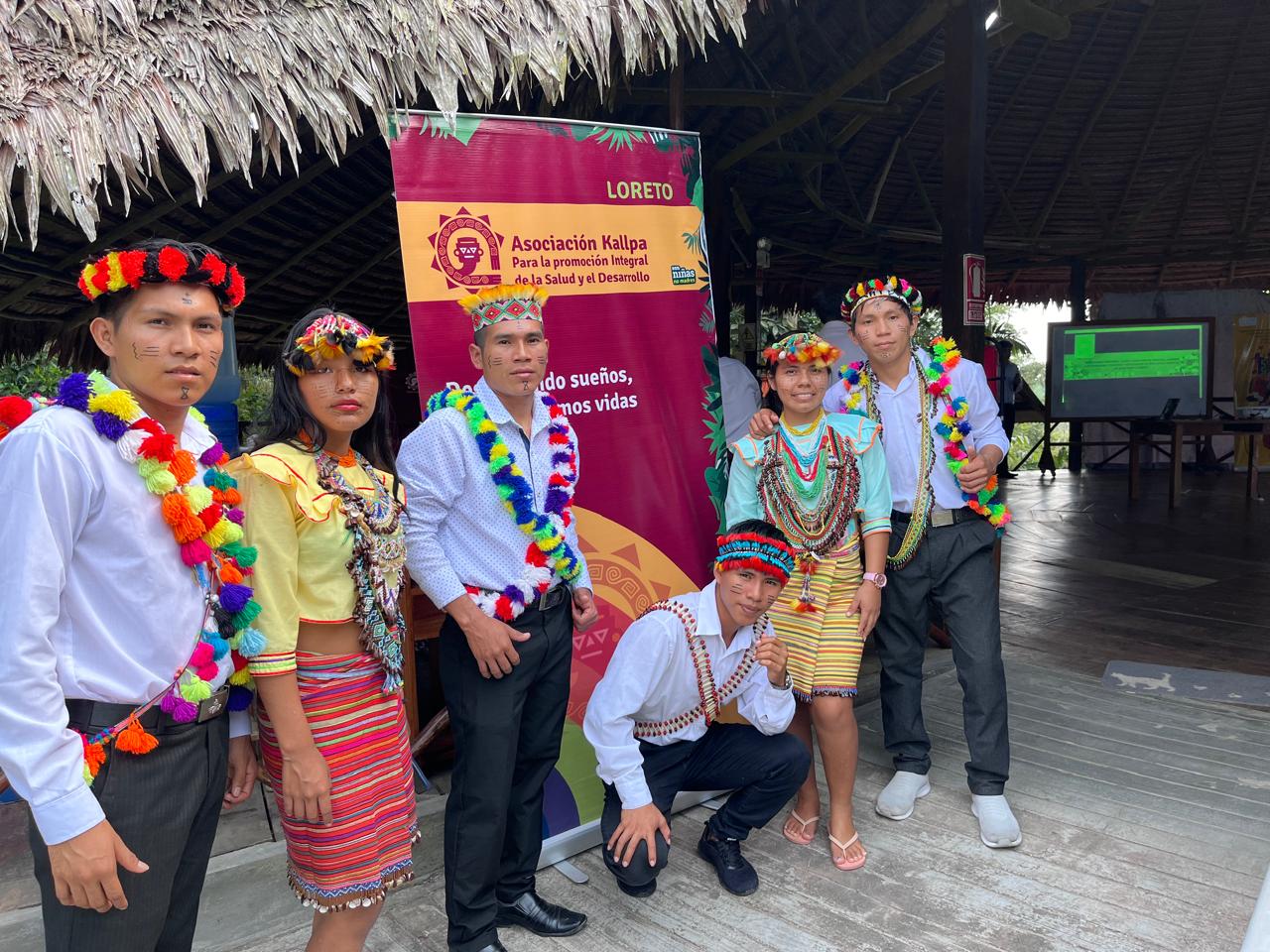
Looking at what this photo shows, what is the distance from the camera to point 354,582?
187cm

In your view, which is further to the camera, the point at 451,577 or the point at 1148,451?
the point at 1148,451

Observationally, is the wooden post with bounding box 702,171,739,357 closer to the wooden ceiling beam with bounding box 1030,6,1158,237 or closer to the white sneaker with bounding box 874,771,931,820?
the wooden ceiling beam with bounding box 1030,6,1158,237

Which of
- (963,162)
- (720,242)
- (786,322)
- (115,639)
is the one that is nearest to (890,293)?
(963,162)

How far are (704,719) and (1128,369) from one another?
32.9 feet

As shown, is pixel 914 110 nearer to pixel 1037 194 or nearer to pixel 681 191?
pixel 1037 194

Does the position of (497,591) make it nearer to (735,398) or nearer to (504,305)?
(504,305)

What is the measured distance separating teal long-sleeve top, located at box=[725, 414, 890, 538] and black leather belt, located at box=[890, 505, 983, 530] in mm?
152

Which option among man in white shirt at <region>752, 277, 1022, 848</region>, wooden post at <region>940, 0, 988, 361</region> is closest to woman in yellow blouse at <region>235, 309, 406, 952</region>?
man in white shirt at <region>752, 277, 1022, 848</region>

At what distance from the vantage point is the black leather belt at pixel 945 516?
309 cm

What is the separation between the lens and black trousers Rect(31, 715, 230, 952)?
4.72 ft

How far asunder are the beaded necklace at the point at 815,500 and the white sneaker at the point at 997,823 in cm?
86

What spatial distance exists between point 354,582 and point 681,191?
1.98m

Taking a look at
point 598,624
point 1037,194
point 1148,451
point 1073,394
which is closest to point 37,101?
point 598,624

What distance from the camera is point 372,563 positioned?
6.21 feet
